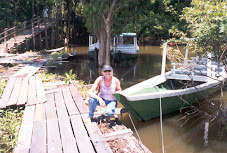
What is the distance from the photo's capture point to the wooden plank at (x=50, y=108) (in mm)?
4906

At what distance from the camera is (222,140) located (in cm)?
601

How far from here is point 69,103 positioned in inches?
223

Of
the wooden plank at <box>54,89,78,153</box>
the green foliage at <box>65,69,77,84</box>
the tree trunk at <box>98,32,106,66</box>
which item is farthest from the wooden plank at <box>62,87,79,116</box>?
the tree trunk at <box>98,32,106,66</box>

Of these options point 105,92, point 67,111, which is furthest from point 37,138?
point 105,92

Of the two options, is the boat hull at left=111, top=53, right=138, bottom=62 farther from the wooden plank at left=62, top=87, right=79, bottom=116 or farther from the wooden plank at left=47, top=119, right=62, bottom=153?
the wooden plank at left=47, top=119, right=62, bottom=153

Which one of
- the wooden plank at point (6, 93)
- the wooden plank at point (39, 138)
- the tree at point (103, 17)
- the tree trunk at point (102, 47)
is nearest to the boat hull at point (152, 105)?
the wooden plank at point (39, 138)

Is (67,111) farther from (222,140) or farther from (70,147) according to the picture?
(222,140)

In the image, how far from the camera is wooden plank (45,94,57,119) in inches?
193

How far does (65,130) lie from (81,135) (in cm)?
40

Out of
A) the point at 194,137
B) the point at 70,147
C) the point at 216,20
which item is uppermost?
the point at 216,20

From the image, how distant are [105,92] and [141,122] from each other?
275 cm

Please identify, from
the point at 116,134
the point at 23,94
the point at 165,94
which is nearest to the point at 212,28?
the point at 165,94

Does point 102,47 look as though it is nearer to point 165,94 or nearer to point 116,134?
point 165,94

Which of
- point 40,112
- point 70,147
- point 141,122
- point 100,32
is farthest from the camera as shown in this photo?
point 100,32
